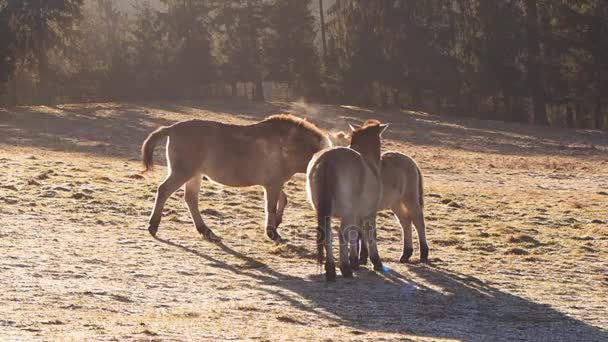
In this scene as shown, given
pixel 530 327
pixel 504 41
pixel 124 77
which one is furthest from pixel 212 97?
pixel 530 327

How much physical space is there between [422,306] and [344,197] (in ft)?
5.15

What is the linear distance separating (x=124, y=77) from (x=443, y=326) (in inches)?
1827

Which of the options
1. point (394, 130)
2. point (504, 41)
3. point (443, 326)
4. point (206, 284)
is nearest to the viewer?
point (443, 326)

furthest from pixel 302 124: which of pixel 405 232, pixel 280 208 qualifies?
pixel 405 232

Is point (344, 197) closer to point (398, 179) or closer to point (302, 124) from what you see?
point (398, 179)

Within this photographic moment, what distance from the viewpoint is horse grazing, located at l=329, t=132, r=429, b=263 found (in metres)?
12.0

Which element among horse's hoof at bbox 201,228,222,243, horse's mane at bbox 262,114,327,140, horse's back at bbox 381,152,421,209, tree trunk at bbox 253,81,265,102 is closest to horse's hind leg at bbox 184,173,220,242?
horse's hoof at bbox 201,228,222,243

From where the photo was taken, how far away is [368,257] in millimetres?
12430

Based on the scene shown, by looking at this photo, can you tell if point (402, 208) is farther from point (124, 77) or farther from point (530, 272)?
point (124, 77)

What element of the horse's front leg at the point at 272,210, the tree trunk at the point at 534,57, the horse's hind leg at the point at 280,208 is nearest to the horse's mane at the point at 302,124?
the horse's front leg at the point at 272,210

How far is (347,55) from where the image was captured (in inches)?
2062

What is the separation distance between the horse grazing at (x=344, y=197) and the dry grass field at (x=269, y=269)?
32 centimetres

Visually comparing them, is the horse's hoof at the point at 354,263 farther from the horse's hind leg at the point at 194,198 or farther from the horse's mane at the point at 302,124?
the horse's hind leg at the point at 194,198

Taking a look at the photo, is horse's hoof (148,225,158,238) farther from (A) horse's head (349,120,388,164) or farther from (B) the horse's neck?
(B) the horse's neck
